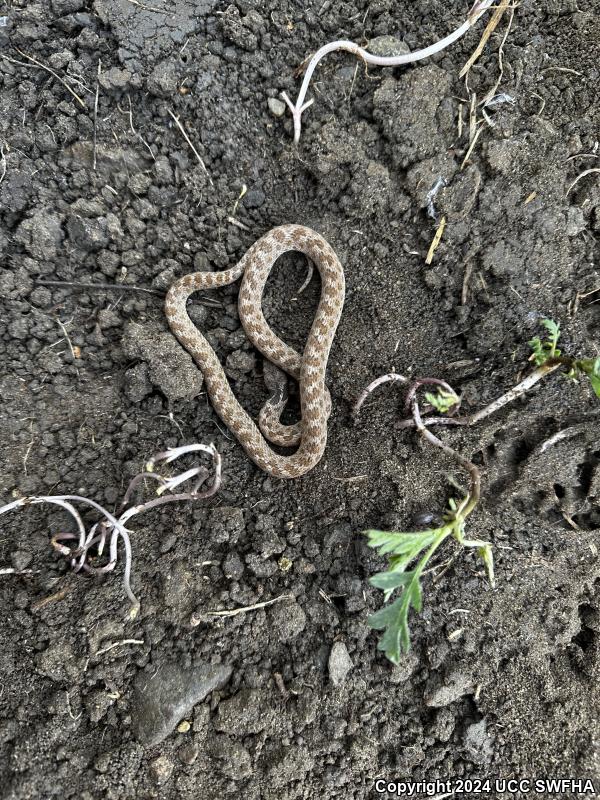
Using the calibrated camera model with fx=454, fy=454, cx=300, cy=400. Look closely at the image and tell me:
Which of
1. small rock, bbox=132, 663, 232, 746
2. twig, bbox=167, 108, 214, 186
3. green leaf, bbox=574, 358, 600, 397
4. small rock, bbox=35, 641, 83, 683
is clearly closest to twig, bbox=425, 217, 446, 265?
green leaf, bbox=574, 358, 600, 397

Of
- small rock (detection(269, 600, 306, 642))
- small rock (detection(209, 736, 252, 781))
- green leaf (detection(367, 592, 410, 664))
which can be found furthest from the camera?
small rock (detection(269, 600, 306, 642))

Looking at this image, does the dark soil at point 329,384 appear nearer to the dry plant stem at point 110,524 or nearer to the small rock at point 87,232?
the small rock at point 87,232

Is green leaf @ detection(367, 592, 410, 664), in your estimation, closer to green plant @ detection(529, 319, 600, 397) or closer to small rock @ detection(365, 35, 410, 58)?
green plant @ detection(529, 319, 600, 397)

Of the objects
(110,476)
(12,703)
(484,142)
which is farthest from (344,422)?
(12,703)

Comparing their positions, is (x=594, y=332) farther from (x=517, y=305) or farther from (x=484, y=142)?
(x=484, y=142)

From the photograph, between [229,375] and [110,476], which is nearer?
[110,476]

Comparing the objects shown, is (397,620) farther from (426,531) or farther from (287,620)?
(287,620)

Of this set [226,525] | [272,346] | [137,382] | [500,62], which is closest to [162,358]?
[137,382]
